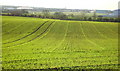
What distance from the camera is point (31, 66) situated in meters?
17.4

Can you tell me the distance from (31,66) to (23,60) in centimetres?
273

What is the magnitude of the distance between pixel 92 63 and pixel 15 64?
10.4 meters

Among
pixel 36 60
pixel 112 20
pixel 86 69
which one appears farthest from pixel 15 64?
pixel 112 20

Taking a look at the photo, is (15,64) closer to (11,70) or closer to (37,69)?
(11,70)

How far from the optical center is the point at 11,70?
1620 centimetres

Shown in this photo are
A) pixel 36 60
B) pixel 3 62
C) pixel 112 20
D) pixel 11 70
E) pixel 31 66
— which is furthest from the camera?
pixel 112 20

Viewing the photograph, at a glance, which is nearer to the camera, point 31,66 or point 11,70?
point 11,70

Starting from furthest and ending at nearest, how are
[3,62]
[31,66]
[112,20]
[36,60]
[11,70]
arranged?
1. [112,20]
2. [36,60]
3. [3,62]
4. [31,66]
5. [11,70]

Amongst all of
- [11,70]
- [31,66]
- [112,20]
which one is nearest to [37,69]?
[31,66]

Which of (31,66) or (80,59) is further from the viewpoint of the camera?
(80,59)

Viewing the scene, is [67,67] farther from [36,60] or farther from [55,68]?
[36,60]

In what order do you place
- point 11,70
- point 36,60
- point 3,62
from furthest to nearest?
1. point 36,60
2. point 3,62
3. point 11,70

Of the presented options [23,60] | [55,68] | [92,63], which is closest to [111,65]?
[92,63]

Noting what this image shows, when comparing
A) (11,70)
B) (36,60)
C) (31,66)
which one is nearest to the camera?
(11,70)
